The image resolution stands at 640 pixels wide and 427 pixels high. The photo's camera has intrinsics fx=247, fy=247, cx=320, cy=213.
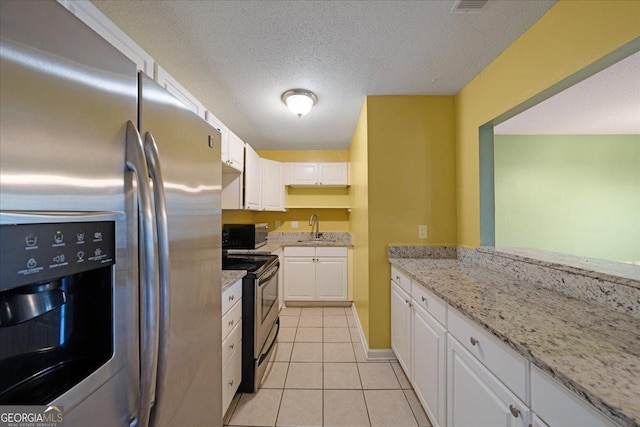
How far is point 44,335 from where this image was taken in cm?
47

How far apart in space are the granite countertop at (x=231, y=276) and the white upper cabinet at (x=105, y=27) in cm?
117

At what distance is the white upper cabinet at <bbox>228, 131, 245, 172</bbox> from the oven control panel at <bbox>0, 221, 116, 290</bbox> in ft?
6.04

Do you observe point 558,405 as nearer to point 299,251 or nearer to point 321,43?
point 321,43

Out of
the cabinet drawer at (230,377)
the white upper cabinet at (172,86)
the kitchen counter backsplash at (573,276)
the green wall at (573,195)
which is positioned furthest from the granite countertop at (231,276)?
the green wall at (573,195)

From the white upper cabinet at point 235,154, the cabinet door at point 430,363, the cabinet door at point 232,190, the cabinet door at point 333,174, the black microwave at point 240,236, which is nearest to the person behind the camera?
the cabinet door at point 430,363

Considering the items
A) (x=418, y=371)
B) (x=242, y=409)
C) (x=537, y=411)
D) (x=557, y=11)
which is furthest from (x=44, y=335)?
(x=557, y=11)

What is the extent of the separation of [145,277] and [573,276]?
5.71 feet

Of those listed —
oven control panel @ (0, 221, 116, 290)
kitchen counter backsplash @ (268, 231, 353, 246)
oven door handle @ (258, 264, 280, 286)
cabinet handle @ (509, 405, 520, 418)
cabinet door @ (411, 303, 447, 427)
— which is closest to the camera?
oven control panel @ (0, 221, 116, 290)

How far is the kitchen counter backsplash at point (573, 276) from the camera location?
978mm

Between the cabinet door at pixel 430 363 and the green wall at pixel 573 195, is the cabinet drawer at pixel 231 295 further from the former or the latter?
the green wall at pixel 573 195

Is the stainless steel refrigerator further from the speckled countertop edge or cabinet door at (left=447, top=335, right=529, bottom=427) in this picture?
the speckled countertop edge

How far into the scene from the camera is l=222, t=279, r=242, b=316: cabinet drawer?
4.67 feet

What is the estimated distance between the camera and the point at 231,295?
1.55 meters

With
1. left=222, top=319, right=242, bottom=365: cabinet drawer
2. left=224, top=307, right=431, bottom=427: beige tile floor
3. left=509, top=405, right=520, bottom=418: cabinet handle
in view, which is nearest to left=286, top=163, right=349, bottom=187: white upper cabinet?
left=224, top=307, right=431, bottom=427: beige tile floor
